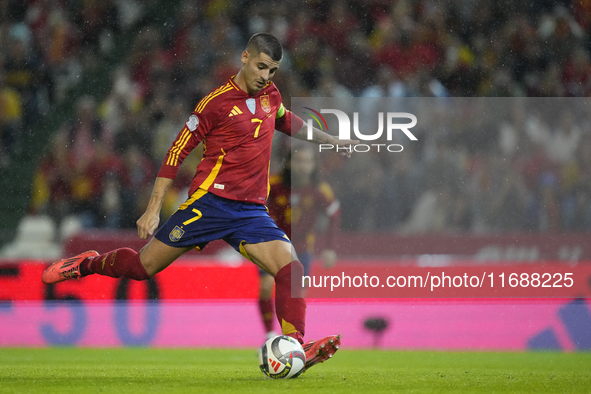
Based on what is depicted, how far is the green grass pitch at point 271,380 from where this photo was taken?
4211 mm

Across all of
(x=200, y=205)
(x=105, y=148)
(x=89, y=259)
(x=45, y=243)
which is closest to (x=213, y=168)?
(x=200, y=205)

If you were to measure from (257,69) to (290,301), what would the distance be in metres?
1.26

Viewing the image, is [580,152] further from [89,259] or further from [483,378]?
[89,259]

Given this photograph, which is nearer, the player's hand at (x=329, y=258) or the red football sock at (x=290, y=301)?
the red football sock at (x=290, y=301)

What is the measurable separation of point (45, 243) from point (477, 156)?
4474 mm

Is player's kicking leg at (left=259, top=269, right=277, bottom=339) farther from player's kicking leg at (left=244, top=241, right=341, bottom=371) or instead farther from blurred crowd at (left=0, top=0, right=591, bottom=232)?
blurred crowd at (left=0, top=0, right=591, bottom=232)

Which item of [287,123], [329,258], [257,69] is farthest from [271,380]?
[329,258]

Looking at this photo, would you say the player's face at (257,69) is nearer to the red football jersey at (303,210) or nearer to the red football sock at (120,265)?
the red football sock at (120,265)

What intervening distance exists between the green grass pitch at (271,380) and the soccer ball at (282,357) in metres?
0.06

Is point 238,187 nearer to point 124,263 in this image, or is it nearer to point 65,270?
point 124,263

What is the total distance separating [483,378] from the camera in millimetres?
4719

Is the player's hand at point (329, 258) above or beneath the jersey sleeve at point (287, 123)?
beneath

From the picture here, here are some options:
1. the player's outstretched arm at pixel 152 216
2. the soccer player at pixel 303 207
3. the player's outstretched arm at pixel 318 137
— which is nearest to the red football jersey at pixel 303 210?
the soccer player at pixel 303 207
